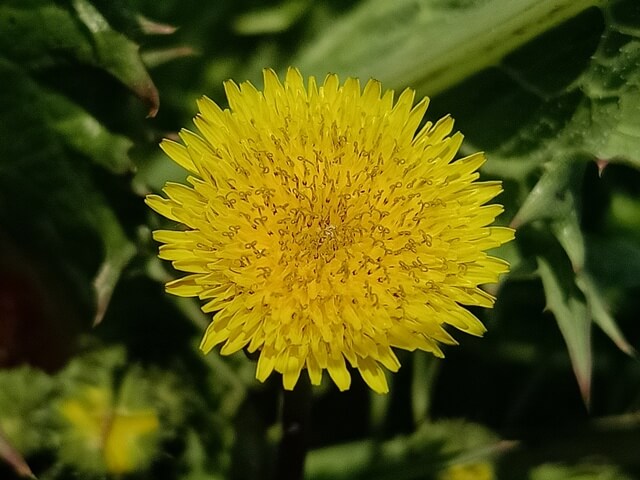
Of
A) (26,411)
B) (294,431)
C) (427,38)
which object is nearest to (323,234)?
(294,431)

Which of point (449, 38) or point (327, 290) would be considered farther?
point (449, 38)

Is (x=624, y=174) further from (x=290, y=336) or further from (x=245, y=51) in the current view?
(x=290, y=336)

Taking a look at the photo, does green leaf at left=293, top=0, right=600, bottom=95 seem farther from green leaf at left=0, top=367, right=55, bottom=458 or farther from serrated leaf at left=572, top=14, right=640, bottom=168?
green leaf at left=0, top=367, right=55, bottom=458

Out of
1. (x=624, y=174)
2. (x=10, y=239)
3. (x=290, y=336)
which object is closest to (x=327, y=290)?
(x=290, y=336)

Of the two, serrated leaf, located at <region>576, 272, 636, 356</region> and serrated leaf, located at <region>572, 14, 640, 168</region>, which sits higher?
serrated leaf, located at <region>572, 14, 640, 168</region>

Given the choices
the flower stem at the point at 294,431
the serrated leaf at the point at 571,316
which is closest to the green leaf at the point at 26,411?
the flower stem at the point at 294,431

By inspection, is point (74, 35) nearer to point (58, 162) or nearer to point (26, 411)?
point (58, 162)

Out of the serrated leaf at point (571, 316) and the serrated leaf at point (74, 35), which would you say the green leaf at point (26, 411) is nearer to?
the serrated leaf at point (74, 35)

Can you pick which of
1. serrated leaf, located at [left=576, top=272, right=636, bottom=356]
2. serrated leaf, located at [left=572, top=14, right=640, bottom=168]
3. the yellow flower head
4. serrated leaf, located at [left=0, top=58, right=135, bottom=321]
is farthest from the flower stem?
serrated leaf, located at [left=572, top=14, right=640, bottom=168]
